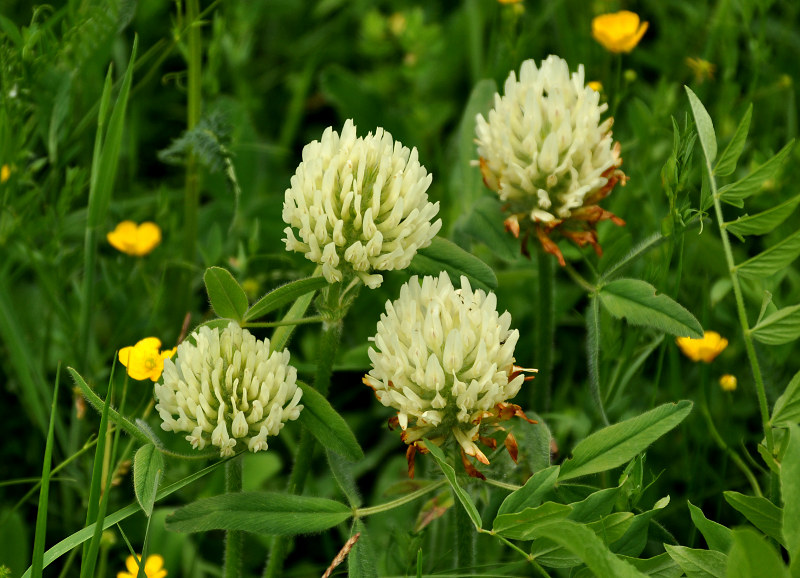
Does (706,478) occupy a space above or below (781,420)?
below

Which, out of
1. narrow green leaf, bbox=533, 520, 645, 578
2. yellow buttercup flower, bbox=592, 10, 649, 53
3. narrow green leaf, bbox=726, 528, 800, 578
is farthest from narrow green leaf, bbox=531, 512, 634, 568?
yellow buttercup flower, bbox=592, 10, 649, 53

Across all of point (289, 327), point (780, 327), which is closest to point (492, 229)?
point (289, 327)

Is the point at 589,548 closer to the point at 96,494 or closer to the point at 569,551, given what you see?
the point at 569,551

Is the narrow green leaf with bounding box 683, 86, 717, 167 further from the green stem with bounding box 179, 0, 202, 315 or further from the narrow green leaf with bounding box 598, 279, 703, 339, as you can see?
the green stem with bounding box 179, 0, 202, 315

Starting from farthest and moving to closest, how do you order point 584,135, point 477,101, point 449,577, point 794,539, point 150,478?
point 477,101 → point 584,135 → point 449,577 → point 150,478 → point 794,539

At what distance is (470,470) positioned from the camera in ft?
5.28

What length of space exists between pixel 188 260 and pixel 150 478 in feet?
3.73

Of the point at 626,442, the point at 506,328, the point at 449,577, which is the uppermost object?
the point at 506,328

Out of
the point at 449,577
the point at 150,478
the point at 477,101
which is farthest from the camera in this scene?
the point at 477,101

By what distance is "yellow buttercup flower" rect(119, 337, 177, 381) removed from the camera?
1.80 meters

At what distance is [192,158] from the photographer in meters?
2.45

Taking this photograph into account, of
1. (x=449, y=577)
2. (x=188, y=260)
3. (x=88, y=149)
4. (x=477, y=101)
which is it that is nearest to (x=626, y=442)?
(x=449, y=577)

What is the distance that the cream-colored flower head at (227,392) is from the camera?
1542 mm

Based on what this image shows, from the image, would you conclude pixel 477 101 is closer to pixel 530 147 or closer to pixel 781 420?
pixel 530 147
